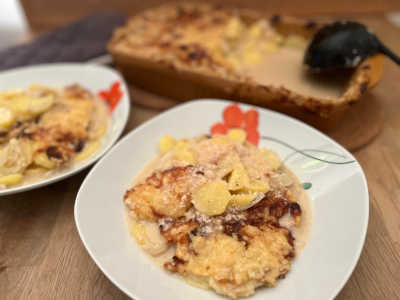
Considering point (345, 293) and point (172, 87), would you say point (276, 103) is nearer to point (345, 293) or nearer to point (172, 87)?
point (172, 87)

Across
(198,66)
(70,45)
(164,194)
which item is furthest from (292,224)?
(70,45)

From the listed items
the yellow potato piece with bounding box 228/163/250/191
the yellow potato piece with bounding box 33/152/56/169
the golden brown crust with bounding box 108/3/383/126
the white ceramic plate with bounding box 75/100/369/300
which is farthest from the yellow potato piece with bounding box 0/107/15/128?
the yellow potato piece with bounding box 228/163/250/191

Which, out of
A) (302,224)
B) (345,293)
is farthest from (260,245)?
(345,293)

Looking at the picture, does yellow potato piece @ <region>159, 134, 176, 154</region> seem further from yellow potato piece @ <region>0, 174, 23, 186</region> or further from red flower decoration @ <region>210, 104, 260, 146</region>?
yellow potato piece @ <region>0, 174, 23, 186</region>

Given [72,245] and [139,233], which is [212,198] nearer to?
[139,233]

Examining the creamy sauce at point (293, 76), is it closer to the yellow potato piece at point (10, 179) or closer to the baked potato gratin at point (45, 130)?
the baked potato gratin at point (45, 130)

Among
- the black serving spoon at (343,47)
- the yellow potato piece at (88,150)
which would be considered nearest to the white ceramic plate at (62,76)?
the yellow potato piece at (88,150)
